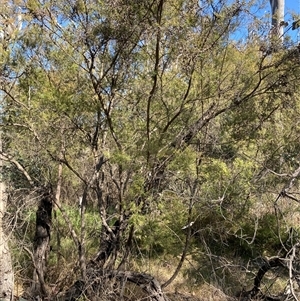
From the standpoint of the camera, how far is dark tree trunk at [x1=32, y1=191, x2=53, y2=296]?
15.4ft

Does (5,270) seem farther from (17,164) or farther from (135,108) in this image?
(135,108)

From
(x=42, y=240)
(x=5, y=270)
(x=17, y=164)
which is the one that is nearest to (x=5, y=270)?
(x=5, y=270)

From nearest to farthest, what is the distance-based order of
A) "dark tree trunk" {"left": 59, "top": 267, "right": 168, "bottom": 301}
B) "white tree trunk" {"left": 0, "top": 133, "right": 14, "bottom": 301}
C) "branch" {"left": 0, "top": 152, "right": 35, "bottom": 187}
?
"dark tree trunk" {"left": 59, "top": 267, "right": 168, "bottom": 301}, "white tree trunk" {"left": 0, "top": 133, "right": 14, "bottom": 301}, "branch" {"left": 0, "top": 152, "right": 35, "bottom": 187}

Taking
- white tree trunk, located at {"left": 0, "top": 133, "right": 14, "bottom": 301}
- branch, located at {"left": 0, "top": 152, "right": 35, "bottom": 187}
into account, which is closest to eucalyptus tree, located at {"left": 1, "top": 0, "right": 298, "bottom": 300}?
branch, located at {"left": 0, "top": 152, "right": 35, "bottom": 187}

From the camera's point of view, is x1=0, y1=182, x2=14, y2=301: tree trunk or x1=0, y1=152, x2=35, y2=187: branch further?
x1=0, y1=152, x2=35, y2=187: branch

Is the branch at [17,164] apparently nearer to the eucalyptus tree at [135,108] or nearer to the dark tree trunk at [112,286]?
the eucalyptus tree at [135,108]

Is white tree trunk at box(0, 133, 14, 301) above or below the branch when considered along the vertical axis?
below

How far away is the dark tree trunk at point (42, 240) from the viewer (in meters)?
4.70

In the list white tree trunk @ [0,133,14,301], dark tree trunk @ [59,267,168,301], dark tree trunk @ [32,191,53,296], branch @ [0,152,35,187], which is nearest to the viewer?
dark tree trunk @ [59,267,168,301]

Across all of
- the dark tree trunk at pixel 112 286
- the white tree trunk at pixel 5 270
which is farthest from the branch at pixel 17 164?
the dark tree trunk at pixel 112 286

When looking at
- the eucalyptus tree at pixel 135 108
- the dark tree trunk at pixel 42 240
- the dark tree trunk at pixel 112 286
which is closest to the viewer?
the eucalyptus tree at pixel 135 108

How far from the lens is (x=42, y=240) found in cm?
485

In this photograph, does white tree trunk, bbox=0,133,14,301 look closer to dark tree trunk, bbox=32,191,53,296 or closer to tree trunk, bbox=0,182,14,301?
tree trunk, bbox=0,182,14,301

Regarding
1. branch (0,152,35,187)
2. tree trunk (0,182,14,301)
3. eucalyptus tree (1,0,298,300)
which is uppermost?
eucalyptus tree (1,0,298,300)
